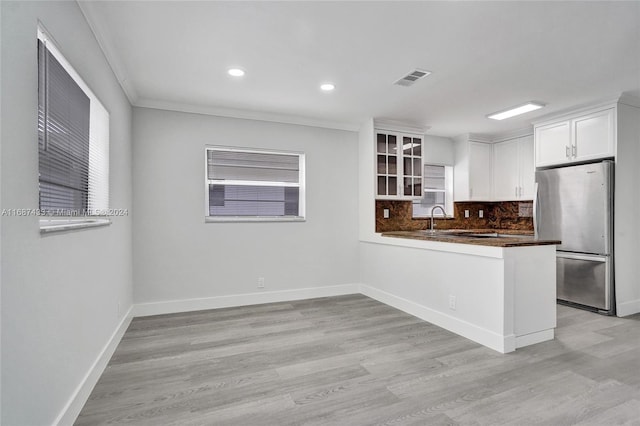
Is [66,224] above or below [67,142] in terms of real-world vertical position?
below

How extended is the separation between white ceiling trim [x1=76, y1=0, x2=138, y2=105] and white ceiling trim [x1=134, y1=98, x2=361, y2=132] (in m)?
0.29

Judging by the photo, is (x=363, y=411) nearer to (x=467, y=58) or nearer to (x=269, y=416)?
(x=269, y=416)

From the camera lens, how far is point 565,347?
288 centimetres

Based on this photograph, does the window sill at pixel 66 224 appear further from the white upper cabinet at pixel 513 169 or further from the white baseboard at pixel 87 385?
the white upper cabinet at pixel 513 169

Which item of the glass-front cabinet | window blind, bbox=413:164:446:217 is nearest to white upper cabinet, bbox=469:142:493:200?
window blind, bbox=413:164:446:217

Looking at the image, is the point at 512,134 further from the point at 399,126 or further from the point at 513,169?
the point at 399,126

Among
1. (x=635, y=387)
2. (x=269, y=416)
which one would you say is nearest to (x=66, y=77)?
(x=269, y=416)

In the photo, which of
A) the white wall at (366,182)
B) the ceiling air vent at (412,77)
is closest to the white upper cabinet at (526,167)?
the white wall at (366,182)

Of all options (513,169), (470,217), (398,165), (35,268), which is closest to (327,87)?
(398,165)

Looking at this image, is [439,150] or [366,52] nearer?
[366,52]

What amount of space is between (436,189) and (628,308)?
2.87 metres

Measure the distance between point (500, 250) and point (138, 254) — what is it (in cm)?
377

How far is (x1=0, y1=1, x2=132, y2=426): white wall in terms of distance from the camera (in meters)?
1.27

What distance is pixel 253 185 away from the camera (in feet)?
14.4
